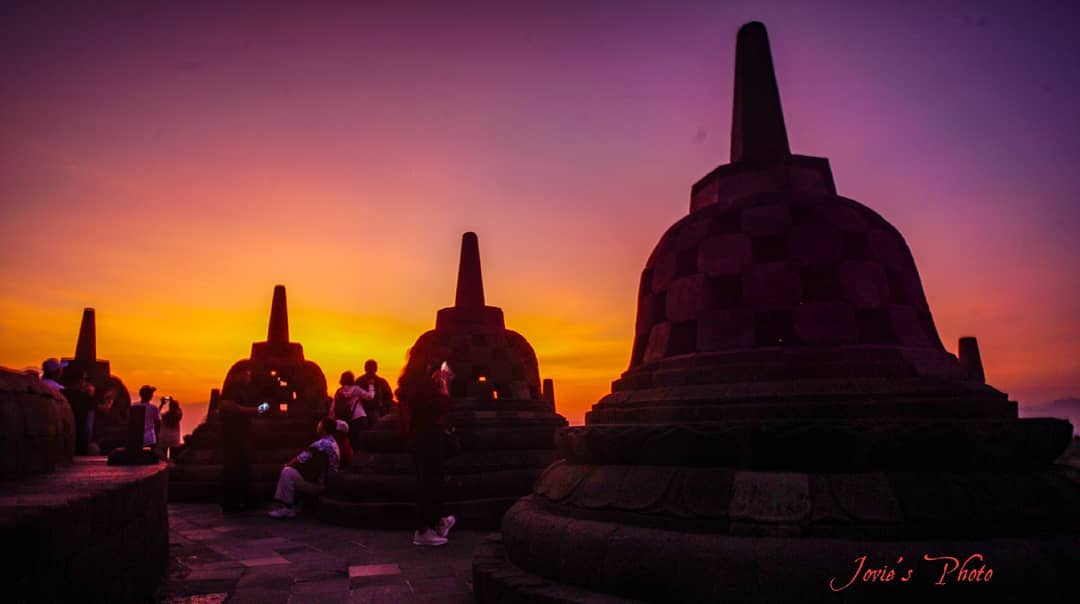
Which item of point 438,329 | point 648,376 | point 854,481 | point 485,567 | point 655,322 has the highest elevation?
point 438,329

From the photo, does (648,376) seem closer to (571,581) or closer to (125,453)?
(571,581)

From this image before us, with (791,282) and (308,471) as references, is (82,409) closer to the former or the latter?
(308,471)

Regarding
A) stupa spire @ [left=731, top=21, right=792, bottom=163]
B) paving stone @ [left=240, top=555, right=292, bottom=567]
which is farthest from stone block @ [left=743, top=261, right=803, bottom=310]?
paving stone @ [left=240, top=555, right=292, bottom=567]

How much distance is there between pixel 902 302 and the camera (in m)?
5.34

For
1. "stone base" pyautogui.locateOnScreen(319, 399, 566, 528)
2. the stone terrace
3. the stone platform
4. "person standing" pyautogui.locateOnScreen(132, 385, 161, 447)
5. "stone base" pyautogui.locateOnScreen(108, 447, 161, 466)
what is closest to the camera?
the stone platform

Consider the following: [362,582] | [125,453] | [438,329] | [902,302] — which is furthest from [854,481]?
[438,329]

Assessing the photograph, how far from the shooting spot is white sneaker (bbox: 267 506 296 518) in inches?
368

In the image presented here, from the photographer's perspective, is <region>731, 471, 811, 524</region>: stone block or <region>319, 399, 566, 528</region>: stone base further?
<region>319, 399, 566, 528</region>: stone base

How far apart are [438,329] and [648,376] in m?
8.14

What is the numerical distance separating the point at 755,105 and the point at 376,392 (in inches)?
405

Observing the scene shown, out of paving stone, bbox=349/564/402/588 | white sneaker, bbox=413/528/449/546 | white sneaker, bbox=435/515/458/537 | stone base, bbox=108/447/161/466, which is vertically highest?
stone base, bbox=108/447/161/466

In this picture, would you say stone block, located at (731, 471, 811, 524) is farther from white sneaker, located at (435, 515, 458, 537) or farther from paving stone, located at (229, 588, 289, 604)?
white sneaker, located at (435, 515, 458, 537)

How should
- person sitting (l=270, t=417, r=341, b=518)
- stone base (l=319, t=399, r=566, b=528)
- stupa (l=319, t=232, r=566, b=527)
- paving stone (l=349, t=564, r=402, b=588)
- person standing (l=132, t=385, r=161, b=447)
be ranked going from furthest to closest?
person standing (l=132, t=385, r=161, b=447), person sitting (l=270, t=417, r=341, b=518), stupa (l=319, t=232, r=566, b=527), stone base (l=319, t=399, r=566, b=528), paving stone (l=349, t=564, r=402, b=588)

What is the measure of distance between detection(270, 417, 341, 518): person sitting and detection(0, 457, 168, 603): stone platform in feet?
12.3
